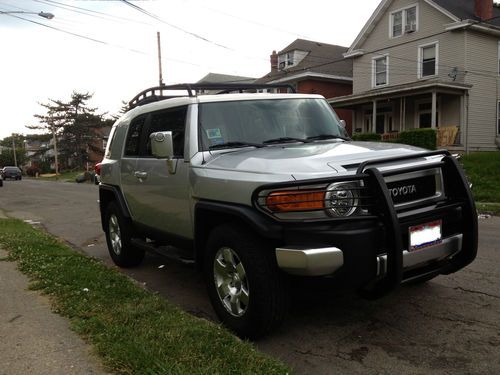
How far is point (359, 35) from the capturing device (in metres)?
28.2

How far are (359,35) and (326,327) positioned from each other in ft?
87.2

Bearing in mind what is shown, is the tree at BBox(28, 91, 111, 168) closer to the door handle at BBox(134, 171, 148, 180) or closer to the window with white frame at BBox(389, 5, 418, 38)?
the window with white frame at BBox(389, 5, 418, 38)

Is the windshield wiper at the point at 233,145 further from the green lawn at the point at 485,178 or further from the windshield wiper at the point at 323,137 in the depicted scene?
the green lawn at the point at 485,178

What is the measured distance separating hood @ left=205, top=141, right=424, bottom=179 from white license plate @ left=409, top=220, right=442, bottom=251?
1.92ft

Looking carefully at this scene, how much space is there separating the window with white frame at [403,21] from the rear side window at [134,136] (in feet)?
74.9

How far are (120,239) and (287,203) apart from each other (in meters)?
3.50

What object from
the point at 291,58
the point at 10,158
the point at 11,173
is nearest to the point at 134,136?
the point at 291,58

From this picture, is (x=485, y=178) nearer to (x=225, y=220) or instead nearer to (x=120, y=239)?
(x=120, y=239)

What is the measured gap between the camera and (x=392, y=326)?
4.04m

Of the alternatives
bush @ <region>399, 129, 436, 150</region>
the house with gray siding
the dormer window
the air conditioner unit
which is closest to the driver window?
bush @ <region>399, 129, 436, 150</region>

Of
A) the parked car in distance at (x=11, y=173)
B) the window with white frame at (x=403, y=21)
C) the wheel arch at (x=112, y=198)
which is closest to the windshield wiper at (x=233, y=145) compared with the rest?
the wheel arch at (x=112, y=198)

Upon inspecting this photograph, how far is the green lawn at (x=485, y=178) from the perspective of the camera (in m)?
12.6

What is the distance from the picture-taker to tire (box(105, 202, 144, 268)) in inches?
241

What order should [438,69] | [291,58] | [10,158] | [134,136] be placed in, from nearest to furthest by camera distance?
[134,136] → [438,69] → [291,58] → [10,158]
